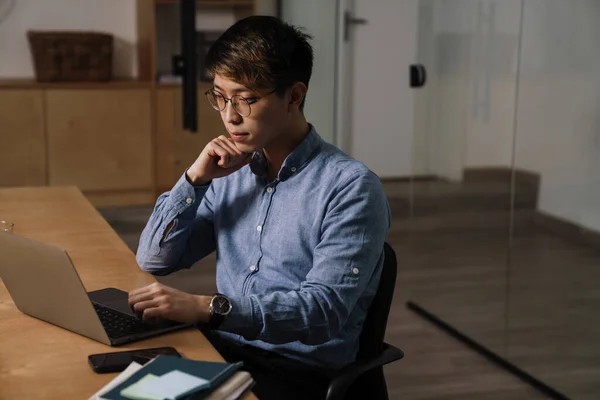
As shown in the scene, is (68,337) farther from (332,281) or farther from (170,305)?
(332,281)

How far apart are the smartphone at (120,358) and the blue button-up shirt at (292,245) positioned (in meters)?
0.14

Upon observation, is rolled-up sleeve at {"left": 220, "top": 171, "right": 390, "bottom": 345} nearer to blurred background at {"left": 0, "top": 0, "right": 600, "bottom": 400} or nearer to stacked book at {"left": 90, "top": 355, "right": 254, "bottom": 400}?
stacked book at {"left": 90, "top": 355, "right": 254, "bottom": 400}

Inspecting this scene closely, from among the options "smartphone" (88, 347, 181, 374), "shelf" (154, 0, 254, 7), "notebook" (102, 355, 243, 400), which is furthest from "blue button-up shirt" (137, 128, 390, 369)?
"shelf" (154, 0, 254, 7)

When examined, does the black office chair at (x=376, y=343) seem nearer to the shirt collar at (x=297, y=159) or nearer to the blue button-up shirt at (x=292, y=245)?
the blue button-up shirt at (x=292, y=245)

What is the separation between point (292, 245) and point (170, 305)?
33 cm

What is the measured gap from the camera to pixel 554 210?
295 centimetres

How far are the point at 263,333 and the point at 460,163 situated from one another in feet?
7.30

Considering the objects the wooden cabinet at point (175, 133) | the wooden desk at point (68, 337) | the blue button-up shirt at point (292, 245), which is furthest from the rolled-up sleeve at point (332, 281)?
the wooden cabinet at point (175, 133)

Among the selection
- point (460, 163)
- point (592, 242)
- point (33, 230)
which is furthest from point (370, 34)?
point (33, 230)

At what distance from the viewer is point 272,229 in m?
1.74

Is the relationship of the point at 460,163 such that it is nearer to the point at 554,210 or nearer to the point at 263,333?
the point at 554,210

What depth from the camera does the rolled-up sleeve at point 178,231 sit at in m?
1.81

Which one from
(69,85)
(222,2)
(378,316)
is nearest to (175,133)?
(69,85)

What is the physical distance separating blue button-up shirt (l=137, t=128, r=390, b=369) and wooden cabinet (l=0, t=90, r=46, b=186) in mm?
3488
